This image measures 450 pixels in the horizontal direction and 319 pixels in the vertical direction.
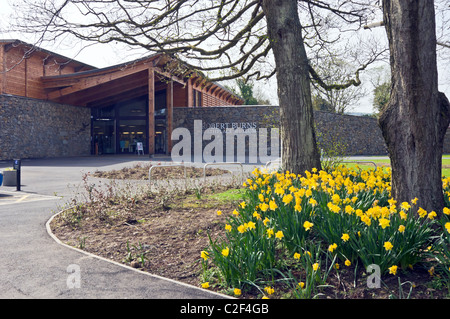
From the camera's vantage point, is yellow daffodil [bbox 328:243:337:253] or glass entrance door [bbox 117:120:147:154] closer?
yellow daffodil [bbox 328:243:337:253]

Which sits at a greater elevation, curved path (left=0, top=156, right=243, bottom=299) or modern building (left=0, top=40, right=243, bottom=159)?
modern building (left=0, top=40, right=243, bottom=159)

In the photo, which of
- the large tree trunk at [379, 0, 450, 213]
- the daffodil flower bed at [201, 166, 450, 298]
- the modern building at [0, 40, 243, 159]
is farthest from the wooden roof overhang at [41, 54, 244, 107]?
the daffodil flower bed at [201, 166, 450, 298]

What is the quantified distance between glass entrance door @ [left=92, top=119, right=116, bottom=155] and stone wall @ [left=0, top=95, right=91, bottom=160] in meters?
0.90

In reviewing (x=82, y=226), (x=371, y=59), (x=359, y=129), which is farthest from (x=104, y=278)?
(x=359, y=129)

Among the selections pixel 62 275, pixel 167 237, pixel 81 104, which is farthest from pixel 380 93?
A: pixel 62 275

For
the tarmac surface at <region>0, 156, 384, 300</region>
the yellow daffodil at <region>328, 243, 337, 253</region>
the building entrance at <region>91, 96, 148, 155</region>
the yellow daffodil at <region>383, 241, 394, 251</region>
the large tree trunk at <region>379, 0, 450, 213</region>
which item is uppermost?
the building entrance at <region>91, 96, 148, 155</region>

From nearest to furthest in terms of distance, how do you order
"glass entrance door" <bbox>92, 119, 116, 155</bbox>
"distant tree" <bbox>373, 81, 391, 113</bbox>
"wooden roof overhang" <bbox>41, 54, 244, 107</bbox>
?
"wooden roof overhang" <bbox>41, 54, 244, 107</bbox>, "glass entrance door" <bbox>92, 119, 116, 155</bbox>, "distant tree" <bbox>373, 81, 391, 113</bbox>

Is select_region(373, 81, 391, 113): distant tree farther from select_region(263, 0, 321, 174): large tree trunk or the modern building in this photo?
select_region(263, 0, 321, 174): large tree trunk

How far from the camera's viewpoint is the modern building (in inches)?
949

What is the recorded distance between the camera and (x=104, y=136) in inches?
1340

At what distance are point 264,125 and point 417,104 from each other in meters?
24.5
